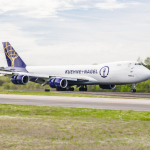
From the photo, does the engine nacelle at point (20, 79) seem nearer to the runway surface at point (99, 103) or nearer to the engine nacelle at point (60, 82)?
the engine nacelle at point (60, 82)

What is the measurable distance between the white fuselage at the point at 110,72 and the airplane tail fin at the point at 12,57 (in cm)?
943

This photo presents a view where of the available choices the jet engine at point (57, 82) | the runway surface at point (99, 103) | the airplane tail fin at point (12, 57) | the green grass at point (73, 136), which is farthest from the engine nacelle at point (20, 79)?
the green grass at point (73, 136)

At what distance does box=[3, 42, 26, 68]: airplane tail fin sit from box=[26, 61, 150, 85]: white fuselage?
943 centimetres

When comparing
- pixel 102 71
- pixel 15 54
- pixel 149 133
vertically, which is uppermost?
pixel 15 54

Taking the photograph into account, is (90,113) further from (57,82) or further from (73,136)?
(57,82)

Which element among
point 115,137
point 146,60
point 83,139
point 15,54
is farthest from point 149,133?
point 146,60

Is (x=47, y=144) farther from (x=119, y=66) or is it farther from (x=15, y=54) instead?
(x=15, y=54)

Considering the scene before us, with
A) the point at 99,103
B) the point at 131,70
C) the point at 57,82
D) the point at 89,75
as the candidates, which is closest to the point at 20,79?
the point at 57,82

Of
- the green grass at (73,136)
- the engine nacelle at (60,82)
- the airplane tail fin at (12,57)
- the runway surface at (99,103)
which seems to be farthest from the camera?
the airplane tail fin at (12,57)

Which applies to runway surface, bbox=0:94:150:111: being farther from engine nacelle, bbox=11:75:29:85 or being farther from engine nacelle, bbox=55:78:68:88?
engine nacelle, bbox=11:75:29:85

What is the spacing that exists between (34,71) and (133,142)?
49.6m

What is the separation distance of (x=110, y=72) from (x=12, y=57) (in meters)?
22.9

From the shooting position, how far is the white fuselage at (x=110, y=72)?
44.0 m

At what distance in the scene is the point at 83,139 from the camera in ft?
29.2
